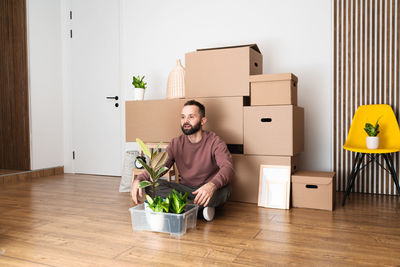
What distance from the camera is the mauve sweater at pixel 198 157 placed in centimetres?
255

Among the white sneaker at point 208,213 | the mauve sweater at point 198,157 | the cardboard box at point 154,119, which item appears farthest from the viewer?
the cardboard box at point 154,119

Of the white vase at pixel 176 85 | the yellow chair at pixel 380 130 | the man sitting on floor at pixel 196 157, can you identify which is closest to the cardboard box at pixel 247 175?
the man sitting on floor at pixel 196 157

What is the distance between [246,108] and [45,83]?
2814 millimetres

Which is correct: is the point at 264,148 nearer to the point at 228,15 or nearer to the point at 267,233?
the point at 267,233

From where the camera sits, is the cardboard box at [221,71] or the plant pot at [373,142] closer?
the plant pot at [373,142]

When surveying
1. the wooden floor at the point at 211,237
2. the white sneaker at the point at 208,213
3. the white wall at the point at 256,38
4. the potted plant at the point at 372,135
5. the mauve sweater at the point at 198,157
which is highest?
the white wall at the point at 256,38

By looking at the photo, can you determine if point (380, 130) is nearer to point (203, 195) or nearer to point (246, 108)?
point (246, 108)

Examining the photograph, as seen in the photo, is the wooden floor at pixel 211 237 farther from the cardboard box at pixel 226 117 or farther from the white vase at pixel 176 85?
the white vase at pixel 176 85

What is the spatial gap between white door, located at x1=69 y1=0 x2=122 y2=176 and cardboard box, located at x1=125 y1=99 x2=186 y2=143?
3.13 ft

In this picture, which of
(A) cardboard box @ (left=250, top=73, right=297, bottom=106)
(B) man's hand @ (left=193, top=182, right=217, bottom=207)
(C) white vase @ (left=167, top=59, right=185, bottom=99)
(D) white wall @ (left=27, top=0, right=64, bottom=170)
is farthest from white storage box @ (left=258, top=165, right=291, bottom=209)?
(D) white wall @ (left=27, top=0, right=64, bottom=170)

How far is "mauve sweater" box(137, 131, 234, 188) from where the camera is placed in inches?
100

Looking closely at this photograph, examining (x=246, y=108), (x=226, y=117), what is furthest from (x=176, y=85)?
(x=246, y=108)

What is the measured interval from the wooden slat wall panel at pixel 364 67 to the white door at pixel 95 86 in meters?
2.49

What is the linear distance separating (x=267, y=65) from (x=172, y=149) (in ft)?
4.68
